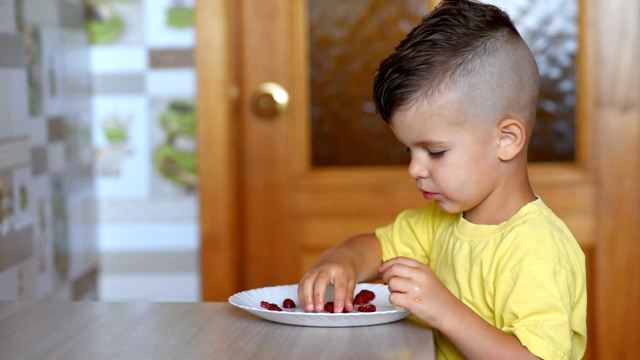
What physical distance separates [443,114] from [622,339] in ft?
4.69

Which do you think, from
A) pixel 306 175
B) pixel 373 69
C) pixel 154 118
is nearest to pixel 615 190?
pixel 373 69

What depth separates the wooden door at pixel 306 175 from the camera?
7.95 ft

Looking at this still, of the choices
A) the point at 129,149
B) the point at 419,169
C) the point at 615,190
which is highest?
the point at 419,169

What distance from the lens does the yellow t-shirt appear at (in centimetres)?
114

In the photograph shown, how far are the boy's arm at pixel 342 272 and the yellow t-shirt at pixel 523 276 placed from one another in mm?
105

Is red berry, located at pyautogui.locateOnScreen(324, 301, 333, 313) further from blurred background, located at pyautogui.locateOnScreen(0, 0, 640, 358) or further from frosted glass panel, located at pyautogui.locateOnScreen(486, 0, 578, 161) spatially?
frosted glass panel, located at pyautogui.locateOnScreen(486, 0, 578, 161)

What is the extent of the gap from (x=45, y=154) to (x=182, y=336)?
1165 mm

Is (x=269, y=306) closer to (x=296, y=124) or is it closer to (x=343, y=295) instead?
(x=343, y=295)

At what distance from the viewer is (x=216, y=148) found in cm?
245

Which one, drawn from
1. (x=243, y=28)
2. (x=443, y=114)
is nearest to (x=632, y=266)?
(x=243, y=28)

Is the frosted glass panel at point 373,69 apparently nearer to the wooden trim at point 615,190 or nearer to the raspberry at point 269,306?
the wooden trim at point 615,190

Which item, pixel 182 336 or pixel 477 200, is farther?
pixel 477 200

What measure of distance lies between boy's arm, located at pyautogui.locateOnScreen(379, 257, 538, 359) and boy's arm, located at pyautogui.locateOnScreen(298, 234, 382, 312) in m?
0.08

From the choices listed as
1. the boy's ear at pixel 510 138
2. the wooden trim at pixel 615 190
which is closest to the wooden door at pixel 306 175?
the wooden trim at pixel 615 190
